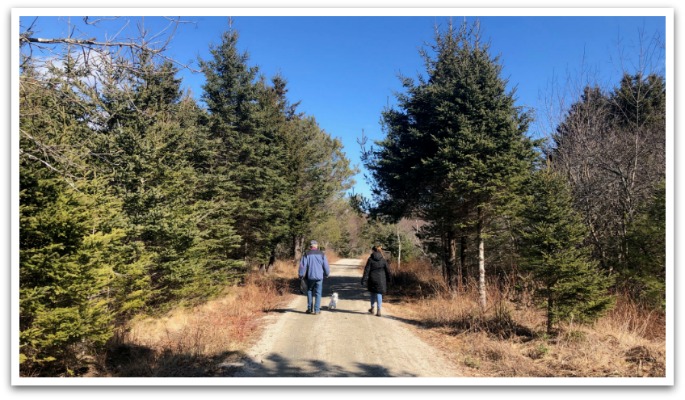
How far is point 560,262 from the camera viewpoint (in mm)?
6191

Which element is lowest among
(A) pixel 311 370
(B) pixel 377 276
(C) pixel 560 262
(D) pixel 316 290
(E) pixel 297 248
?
(E) pixel 297 248

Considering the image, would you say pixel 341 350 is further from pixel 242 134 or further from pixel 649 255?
pixel 242 134

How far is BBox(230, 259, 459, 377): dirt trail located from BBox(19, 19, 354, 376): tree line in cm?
246

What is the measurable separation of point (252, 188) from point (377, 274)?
26.3ft

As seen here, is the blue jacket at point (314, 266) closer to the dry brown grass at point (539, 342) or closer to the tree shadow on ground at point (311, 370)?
the dry brown grass at point (539, 342)

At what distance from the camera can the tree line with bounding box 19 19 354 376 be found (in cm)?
400

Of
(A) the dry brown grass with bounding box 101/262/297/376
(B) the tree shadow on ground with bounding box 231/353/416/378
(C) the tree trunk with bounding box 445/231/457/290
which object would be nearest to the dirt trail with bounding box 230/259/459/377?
(B) the tree shadow on ground with bounding box 231/353/416/378

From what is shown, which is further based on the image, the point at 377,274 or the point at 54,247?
the point at 377,274

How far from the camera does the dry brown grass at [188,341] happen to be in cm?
501

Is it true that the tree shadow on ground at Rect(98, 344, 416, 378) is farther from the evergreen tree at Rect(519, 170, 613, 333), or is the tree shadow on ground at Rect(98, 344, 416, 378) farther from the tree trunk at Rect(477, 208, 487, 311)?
the tree trunk at Rect(477, 208, 487, 311)

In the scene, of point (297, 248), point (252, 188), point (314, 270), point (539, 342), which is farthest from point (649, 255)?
point (297, 248)

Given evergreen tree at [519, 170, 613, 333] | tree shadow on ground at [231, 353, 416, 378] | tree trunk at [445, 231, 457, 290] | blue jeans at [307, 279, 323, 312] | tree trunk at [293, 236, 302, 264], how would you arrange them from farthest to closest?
1. tree trunk at [293, 236, 302, 264]
2. tree trunk at [445, 231, 457, 290]
3. blue jeans at [307, 279, 323, 312]
4. evergreen tree at [519, 170, 613, 333]
5. tree shadow on ground at [231, 353, 416, 378]

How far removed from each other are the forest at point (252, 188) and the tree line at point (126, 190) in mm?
37
